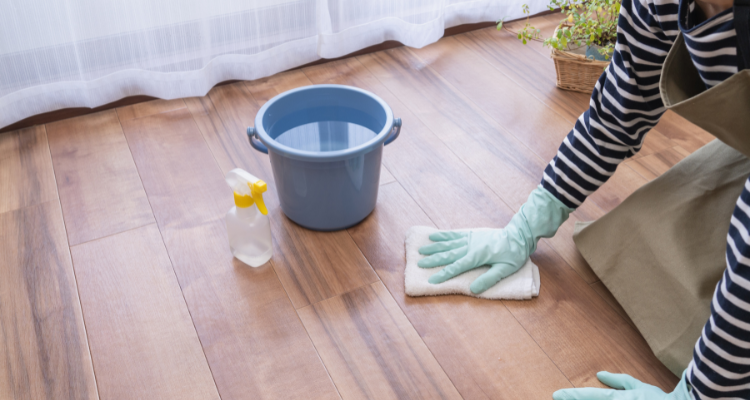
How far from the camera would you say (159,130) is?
1.49 meters

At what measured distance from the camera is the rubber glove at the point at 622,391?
906mm

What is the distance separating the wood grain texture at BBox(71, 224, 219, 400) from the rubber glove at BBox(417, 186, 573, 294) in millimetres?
447

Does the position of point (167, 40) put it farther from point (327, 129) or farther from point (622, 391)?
point (622, 391)

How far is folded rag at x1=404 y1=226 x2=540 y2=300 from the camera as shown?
1104mm

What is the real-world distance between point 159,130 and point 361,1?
2.18 ft

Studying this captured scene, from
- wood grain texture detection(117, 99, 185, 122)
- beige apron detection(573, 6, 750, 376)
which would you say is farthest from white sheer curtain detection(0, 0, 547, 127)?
beige apron detection(573, 6, 750, 376)

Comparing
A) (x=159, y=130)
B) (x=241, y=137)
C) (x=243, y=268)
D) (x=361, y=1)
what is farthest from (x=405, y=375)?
(x=361, y=1)

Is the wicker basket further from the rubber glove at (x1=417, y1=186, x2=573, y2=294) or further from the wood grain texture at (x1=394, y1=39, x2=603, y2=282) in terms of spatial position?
the rubber glove at (x1=417, y1=186, x2=573, y2=294)

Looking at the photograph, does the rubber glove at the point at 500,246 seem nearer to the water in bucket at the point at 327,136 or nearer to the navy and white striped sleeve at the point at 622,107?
the navy and white striped sleeve at the point at 622,107

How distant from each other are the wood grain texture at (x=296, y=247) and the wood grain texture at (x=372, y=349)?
0.03m

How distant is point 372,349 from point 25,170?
2.98 feet

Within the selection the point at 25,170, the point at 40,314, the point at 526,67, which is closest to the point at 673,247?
the point at 526,67

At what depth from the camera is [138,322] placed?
3.44ft

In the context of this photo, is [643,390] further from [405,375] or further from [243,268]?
[243,268]
